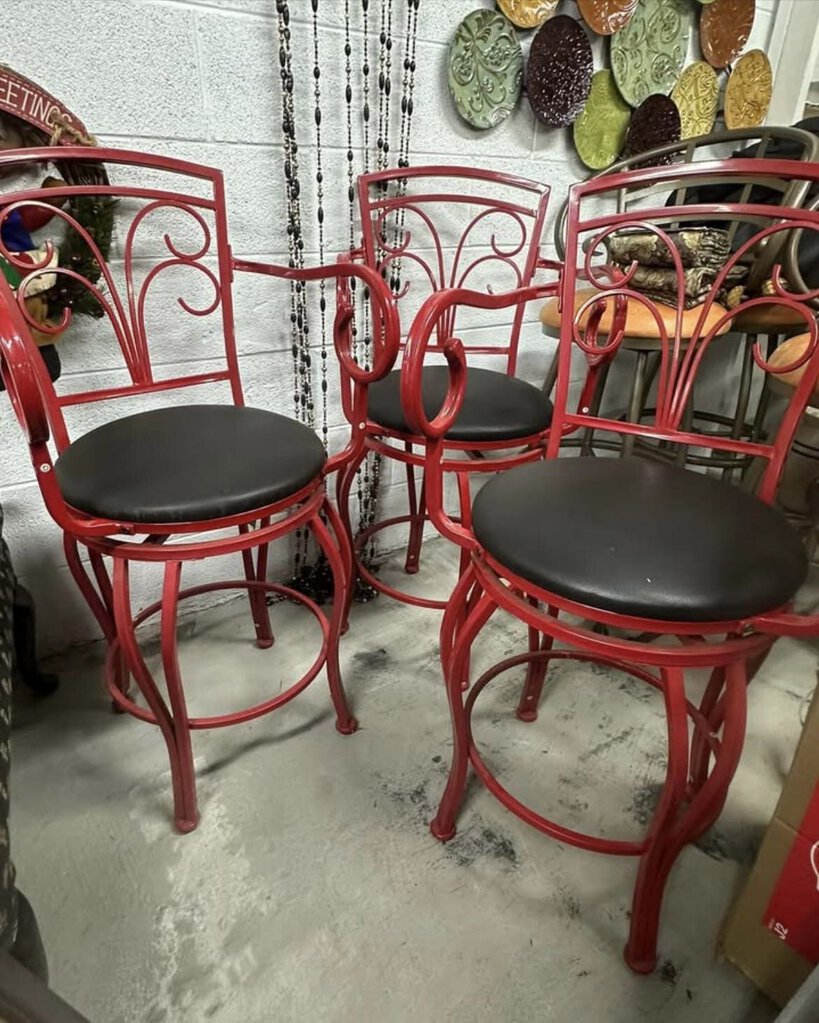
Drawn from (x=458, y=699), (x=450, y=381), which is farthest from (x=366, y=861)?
(x=450, y=381)

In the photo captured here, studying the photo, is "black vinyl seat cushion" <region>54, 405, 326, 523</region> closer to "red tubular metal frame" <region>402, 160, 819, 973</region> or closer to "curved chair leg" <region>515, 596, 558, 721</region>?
"red tubular metal frame" <region>402, 160, 819, 973</region>

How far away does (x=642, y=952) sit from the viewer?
0.89 meters

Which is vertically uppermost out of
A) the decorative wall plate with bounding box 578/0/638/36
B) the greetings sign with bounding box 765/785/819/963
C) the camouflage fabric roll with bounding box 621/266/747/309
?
the decorative wall plate with bounding box 578/0/638/36

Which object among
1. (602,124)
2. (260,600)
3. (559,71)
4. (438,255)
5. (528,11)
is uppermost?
(528,11)

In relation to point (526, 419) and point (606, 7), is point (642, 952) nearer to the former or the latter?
point (526, 419)

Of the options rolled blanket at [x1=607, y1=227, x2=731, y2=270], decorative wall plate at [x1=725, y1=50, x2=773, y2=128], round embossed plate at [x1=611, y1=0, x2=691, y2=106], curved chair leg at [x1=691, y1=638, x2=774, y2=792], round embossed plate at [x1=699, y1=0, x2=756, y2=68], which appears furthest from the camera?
decorative wall plate at [x1=725, y1=50, x2=773, y2=128]

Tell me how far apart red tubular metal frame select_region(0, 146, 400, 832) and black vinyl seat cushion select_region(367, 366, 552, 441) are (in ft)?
0.29

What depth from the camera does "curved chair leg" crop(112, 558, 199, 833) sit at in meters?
0.93

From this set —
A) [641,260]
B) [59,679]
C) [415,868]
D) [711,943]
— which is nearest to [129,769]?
[59,679]

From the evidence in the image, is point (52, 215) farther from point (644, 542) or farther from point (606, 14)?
point (606, 14)

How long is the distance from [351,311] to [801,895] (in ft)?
3.64

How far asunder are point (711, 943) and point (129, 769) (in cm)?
110

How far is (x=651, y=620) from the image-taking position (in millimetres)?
676

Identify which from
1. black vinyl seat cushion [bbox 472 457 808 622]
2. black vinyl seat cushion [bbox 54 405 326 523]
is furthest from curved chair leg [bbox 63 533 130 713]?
black vinyl seat cushion [bbox 472 457 808 622]
